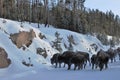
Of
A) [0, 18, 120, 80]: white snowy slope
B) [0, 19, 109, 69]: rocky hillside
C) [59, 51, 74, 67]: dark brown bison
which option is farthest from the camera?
[0, 19, 109, 69]: rocky hillside

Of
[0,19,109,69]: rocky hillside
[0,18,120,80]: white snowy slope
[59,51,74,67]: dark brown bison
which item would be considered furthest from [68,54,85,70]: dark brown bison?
[0,19,109,69]: rocky hillside

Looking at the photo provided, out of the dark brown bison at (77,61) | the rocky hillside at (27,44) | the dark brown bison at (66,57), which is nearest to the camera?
the dark brown bison at (77,61)

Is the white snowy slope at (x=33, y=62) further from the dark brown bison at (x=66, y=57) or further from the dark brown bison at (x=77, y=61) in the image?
the dark brown bison at (x=66, y=57)

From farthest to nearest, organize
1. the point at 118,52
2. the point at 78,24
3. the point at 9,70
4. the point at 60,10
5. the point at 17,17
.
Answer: the point at 60,10 → the point at 78,24 → the point at 17,17 → the point at 118,52 → the point at 9,70

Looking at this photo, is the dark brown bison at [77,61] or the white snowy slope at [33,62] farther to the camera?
the dark brown bison at [77,61]

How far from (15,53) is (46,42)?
1258cm

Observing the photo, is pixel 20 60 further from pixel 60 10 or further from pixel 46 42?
pixel 60 10

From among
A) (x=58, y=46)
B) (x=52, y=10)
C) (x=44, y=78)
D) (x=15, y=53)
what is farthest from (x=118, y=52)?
(x=52, y=10)

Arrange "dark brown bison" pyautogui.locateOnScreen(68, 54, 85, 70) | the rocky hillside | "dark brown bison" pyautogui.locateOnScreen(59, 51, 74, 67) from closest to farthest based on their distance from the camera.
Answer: "dark brown bison" pyautogui.locateOnScreen(68, 54, 85, 70), "dark brown bison" pyautogui.locateOnScreen(59, 51, 74, 67), the rocky hillside

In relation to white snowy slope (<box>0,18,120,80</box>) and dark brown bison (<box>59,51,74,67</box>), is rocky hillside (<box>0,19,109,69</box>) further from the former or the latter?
dark brown bison (<box>59,51,74,67</box>)

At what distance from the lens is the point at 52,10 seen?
10812 cm

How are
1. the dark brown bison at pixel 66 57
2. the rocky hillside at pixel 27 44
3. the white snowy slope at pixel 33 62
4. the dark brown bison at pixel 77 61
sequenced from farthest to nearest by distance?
the rocky hillside at pixel 27 44 → the dark brown bison at pixel 66 57 → the dark brown bison at pixel 77 61 → the white snowy slope at pixel 33 62

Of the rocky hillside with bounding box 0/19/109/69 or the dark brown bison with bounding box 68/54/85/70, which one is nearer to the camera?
the dark brown bison with bounding box 68/54/85/70

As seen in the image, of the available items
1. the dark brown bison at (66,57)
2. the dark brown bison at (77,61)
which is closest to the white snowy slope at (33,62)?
the dark brown bison at (77,61)
